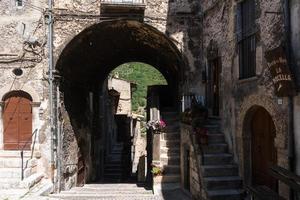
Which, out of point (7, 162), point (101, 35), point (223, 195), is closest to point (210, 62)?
point (101, 35)

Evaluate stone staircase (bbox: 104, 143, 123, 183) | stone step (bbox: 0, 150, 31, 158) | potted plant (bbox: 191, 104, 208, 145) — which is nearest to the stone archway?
stone step (bbox: 0, 150, 31, 158)

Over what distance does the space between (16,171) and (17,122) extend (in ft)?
6.78

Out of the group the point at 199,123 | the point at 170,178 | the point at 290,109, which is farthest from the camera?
the point at 170,178

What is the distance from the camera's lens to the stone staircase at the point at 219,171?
341 inches

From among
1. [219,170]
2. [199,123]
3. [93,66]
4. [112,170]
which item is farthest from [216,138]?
[112,170]

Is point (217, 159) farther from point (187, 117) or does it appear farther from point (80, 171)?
point (80, 171)

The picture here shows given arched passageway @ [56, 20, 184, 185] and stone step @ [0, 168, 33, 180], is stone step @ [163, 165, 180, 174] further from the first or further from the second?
stone step @ [0, 168, 33, 180]

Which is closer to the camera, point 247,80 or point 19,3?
point 247,80

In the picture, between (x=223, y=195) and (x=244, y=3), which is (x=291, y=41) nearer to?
(x=244, y=3)

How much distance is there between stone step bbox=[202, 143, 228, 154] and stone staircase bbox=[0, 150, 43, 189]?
4.91m

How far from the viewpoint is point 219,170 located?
932cm

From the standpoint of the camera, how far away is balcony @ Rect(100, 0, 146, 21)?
11.7 m

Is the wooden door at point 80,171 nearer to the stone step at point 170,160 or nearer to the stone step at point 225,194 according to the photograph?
the stone step at point 170,160

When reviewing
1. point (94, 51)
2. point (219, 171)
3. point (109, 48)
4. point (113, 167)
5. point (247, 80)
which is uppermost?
point (109, 48)
